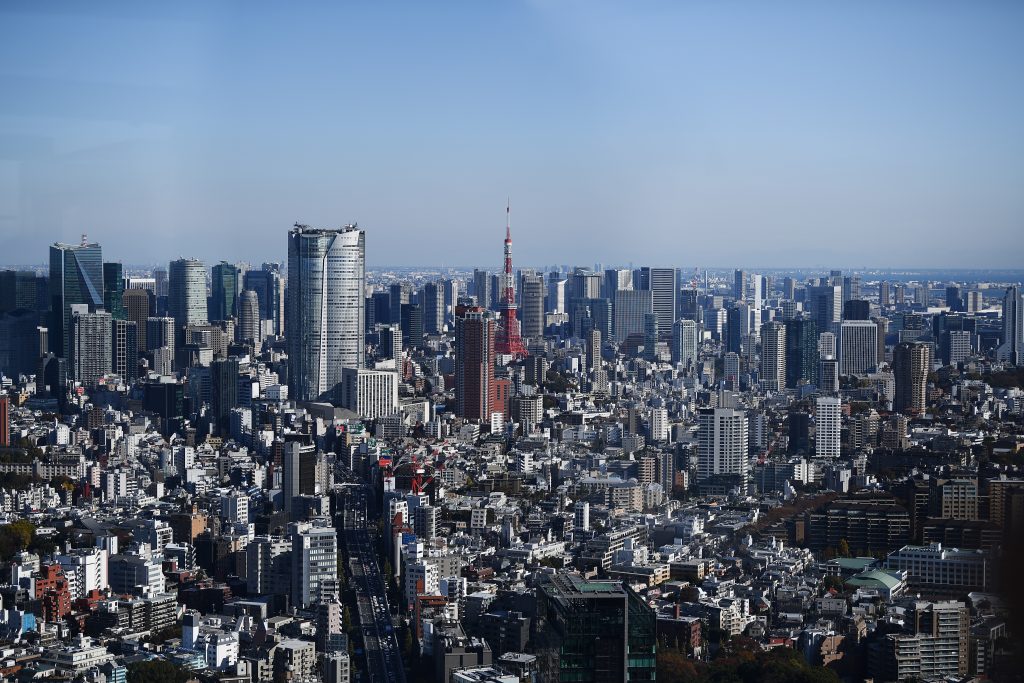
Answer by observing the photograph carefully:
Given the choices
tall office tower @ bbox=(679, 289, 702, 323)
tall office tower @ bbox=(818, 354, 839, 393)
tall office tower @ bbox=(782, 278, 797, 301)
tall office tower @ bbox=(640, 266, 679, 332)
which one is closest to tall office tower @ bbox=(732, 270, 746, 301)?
tall office tower @ bbox=(782, 278, 797, 301)

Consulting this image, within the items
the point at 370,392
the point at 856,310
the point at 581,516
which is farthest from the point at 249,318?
the point at 581,516

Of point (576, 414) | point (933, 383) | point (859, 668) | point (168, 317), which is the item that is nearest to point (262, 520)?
point (859, 668)

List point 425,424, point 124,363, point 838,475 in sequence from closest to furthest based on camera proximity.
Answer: point 838,475 < point 425,424 < point 124,363

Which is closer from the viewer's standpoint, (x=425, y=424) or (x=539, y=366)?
(x=425, y=424)

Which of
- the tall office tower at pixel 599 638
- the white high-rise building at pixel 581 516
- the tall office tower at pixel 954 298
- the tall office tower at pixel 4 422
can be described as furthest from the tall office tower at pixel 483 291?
the tall office tower at pixel 599 638

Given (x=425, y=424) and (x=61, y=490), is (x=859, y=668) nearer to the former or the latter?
(x=61, y=490)

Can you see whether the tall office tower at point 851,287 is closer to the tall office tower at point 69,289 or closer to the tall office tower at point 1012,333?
the tall office tower at point 1012,333
